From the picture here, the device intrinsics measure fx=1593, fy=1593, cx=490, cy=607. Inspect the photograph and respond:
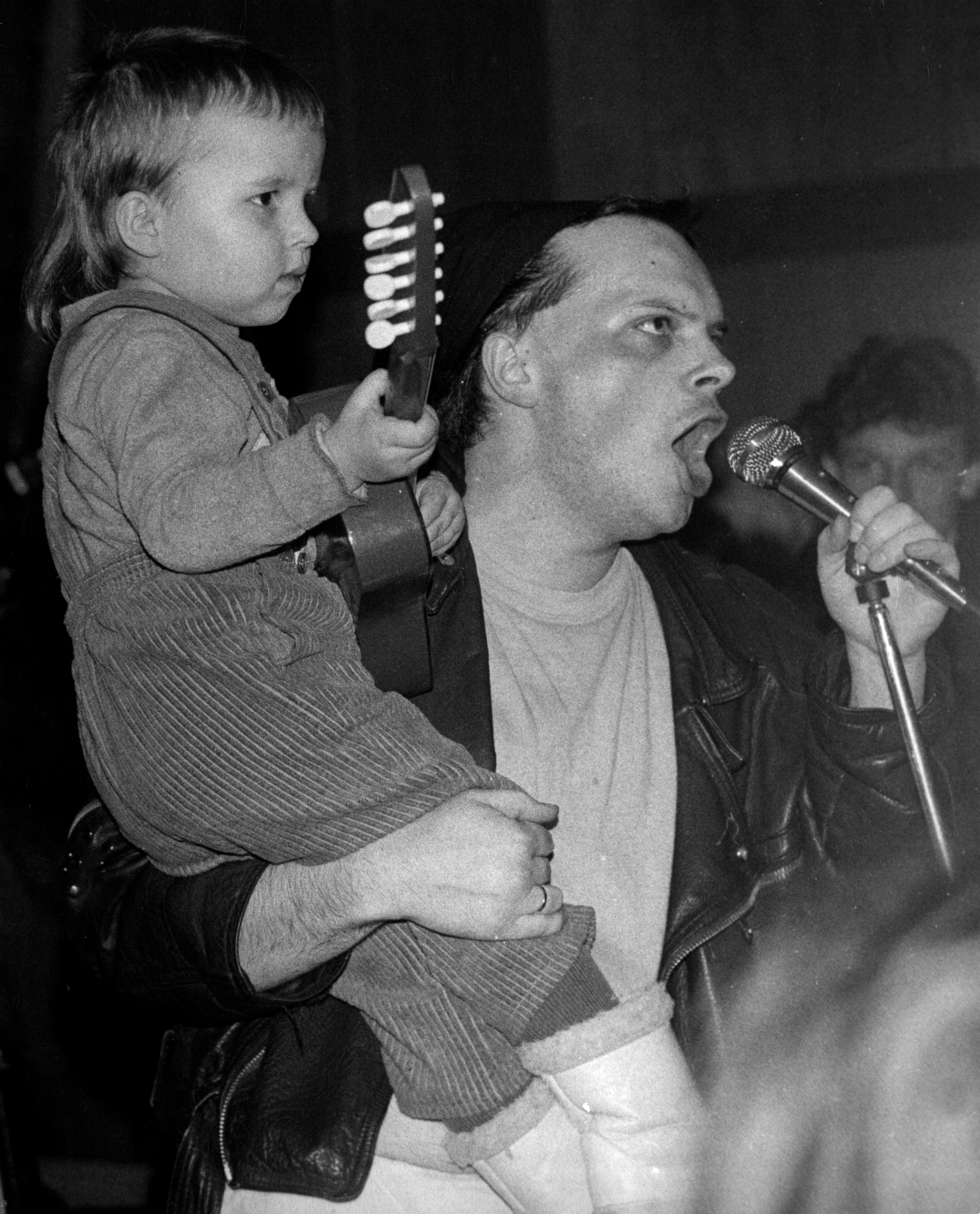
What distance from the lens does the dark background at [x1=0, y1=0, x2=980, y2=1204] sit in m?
1.25

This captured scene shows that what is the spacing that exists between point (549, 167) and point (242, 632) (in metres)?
0.53

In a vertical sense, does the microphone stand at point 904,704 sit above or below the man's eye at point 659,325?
below

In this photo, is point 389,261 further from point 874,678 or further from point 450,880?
point 874,678

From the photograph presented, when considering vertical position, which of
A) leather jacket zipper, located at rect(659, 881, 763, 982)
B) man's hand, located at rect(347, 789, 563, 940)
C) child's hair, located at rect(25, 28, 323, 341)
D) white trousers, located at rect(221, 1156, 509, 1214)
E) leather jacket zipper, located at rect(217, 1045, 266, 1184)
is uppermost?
child's hair, located at rect(25, 28, 323, 341)

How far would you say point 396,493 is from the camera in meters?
1.09

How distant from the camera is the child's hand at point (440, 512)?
115cm

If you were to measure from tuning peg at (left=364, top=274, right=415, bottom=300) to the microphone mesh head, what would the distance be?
34 cm

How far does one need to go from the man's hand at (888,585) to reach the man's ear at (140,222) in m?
0.53

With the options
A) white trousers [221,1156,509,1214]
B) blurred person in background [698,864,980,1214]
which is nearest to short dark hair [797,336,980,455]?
blurred person in background [698,864,980,1214]

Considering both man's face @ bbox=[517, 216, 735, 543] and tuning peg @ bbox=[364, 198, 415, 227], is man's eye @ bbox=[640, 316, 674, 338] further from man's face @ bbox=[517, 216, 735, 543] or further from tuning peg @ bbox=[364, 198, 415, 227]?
tuning peg @ bbox=[364, 198, 415, 227]

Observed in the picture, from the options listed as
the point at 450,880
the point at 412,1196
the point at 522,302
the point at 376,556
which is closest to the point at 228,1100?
the point at 412,1196

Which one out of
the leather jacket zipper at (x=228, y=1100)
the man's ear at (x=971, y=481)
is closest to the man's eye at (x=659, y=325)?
the man's ear at (x=971, y=481)

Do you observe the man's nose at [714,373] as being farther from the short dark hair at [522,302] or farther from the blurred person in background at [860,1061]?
the blurred person in background at [860,1061]

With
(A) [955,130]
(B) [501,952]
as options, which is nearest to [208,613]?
(B) [501,952]
